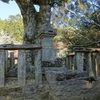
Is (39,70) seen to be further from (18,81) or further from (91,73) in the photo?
(91,73)

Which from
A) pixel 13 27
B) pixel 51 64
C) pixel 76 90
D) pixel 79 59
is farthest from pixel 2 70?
pixel 13 27

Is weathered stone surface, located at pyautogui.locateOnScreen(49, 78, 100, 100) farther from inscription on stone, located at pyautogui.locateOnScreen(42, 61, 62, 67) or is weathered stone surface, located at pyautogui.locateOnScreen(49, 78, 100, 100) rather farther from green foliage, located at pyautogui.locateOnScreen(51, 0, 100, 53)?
green foliage, located at pyautogui.locateOnScreen(51, 0, 100, 53)

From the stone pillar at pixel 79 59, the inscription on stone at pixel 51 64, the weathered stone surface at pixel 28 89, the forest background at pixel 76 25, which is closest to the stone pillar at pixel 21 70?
the weathered stone surface at pixel 28 89

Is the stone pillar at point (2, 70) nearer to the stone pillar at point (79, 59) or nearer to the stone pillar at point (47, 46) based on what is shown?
the stone pillar at point (47, 46)

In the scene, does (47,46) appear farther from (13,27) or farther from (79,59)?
(13,27)

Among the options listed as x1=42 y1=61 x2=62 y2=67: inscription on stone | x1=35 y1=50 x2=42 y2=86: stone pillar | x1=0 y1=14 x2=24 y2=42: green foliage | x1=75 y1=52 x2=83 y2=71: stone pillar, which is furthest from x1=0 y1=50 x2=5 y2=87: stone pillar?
x1=0 y1=14 x2=24 y2=42: green foliage

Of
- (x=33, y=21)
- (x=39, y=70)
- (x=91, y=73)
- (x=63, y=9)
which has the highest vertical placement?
(x=63, y=9)

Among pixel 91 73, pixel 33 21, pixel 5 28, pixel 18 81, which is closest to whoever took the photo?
pixel 18 81

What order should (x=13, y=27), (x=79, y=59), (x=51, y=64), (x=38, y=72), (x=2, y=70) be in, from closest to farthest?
1. (x=2, y=70)
2. (x=38, y=72)
3. (x=51, y=64)
4. (x=79, y=59)
5. (x=13, y=27)

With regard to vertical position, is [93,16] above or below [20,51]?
above

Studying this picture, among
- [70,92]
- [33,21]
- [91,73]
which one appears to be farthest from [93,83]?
[33,21]

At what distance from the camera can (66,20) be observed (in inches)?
795

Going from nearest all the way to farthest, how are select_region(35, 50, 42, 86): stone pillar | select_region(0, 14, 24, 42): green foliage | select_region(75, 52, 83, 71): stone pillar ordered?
1. select_region(35, 50, 42, 86): stone pillar
2. select_region(75, 52, 83, 71): stone pillar
3. select_region(0, 14, 24, 42): green foliage

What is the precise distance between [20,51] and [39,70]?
0.89 m
